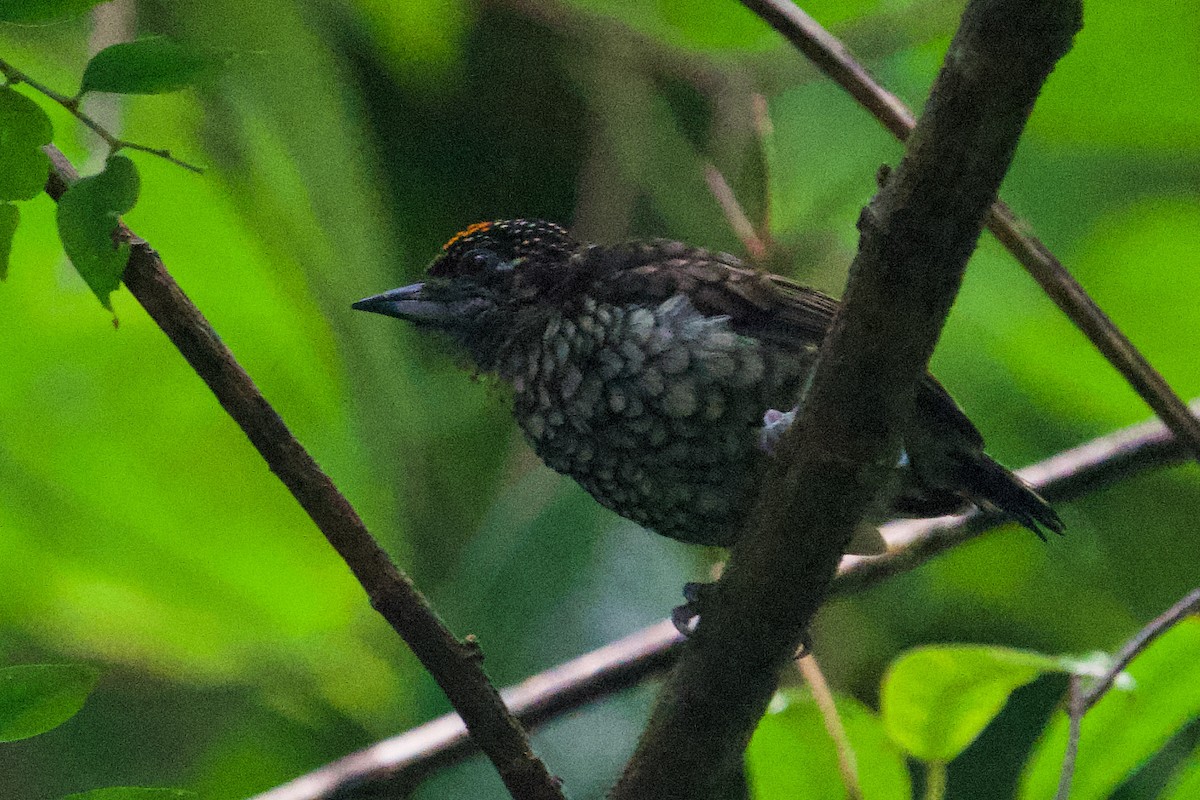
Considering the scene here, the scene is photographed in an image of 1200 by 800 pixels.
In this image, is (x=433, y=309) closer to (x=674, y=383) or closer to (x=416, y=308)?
(x=416, y=308)

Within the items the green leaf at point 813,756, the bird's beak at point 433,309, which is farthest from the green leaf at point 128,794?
the bird's beak at point 433,309

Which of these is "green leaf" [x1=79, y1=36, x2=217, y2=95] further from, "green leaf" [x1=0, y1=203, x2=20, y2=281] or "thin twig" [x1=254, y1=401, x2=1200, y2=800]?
"thin twig" [x1=254, y1=401, x2=1200, y2=800]

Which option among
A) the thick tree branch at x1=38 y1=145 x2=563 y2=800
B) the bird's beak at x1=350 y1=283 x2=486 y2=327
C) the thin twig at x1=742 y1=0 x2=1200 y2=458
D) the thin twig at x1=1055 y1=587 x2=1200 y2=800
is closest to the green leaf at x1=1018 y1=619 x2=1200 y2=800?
the thin twig at x1=1055 y1=587 x2=1200 y2=800

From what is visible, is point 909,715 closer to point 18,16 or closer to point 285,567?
point 18,16

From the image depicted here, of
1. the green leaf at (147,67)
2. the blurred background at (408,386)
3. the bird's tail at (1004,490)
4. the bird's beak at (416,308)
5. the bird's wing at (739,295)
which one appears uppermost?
the green leaf at (147,67)

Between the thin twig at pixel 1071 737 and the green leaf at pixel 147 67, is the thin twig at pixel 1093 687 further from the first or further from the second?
the green leaf at pixel 147 67
